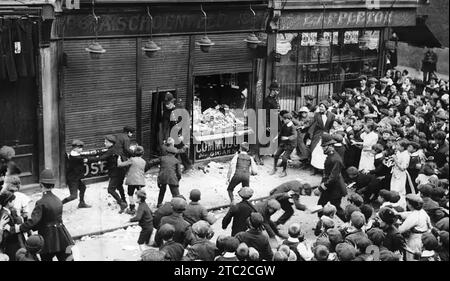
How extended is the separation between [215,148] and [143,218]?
Result: 20.3ft

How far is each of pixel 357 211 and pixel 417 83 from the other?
1426cm

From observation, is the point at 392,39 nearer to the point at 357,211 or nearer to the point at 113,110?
the point at 113,110

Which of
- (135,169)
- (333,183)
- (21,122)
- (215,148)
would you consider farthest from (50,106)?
(333,183)

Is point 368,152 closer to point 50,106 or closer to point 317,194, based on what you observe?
point 317,194

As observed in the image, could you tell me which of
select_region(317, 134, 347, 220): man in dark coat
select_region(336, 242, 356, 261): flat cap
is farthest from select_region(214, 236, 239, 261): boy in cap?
select_region(317, 134, 347, 220): man in dark coat

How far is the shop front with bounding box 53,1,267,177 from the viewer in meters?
15.5

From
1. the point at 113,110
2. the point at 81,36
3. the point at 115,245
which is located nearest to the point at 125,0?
the point at 81,36

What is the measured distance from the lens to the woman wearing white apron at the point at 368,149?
16.0 meters

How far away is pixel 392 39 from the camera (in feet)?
76.2

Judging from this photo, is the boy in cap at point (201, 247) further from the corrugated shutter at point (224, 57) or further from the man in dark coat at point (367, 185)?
the corrugated shutter at point (224, 57)

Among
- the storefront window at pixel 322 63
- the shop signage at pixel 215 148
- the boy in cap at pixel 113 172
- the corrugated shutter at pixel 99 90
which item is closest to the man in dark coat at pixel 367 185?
the shop signage at pixel 215 148

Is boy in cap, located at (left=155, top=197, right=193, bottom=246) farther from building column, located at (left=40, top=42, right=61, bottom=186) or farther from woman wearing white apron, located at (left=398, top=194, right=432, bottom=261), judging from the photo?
building column, located at (left=40, top=42, right=61, bottom=186)

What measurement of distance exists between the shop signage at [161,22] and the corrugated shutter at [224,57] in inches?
10.5

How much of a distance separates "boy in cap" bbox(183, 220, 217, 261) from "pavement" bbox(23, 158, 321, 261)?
2.56 m
